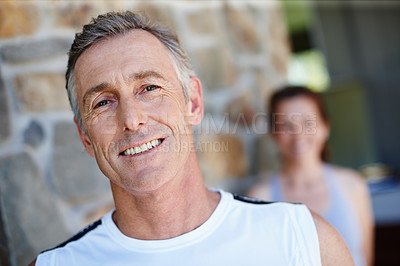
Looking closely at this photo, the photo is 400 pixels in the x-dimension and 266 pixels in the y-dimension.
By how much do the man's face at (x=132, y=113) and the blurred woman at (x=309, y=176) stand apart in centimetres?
128

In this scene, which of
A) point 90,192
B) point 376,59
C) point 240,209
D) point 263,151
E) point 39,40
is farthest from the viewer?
point 376,59

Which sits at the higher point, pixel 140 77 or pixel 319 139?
pixel 140 77

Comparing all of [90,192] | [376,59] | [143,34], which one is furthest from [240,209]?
[376,59]

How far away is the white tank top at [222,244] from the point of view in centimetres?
122

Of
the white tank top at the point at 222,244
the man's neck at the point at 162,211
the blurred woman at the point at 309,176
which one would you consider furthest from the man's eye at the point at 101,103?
the blurred woman at the point at 309,176

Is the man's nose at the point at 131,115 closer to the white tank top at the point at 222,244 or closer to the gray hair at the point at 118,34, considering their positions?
the gray hair at the point at 118,34

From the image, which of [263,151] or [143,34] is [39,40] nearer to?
[143,34]

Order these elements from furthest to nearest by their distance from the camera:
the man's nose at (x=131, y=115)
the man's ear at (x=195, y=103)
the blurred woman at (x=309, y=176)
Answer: the blurred woman at (x=309, y=176) < the man's ear at (x=195, y=103) < the man's nose at (x=131, y=115)

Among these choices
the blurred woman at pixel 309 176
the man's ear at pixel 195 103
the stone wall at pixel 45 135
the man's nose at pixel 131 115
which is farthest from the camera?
the blurred woman at pixel 309 176

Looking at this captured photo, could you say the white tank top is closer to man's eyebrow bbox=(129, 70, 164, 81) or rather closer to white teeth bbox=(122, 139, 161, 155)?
white teeth bbox=(122, 139, 161, 155)

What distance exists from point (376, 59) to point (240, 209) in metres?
3.50

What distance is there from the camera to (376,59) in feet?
14.1

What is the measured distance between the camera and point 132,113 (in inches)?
48.0

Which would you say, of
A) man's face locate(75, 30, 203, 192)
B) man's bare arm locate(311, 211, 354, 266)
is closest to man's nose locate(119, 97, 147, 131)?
man's face locate(75, 30, 203, 192)
